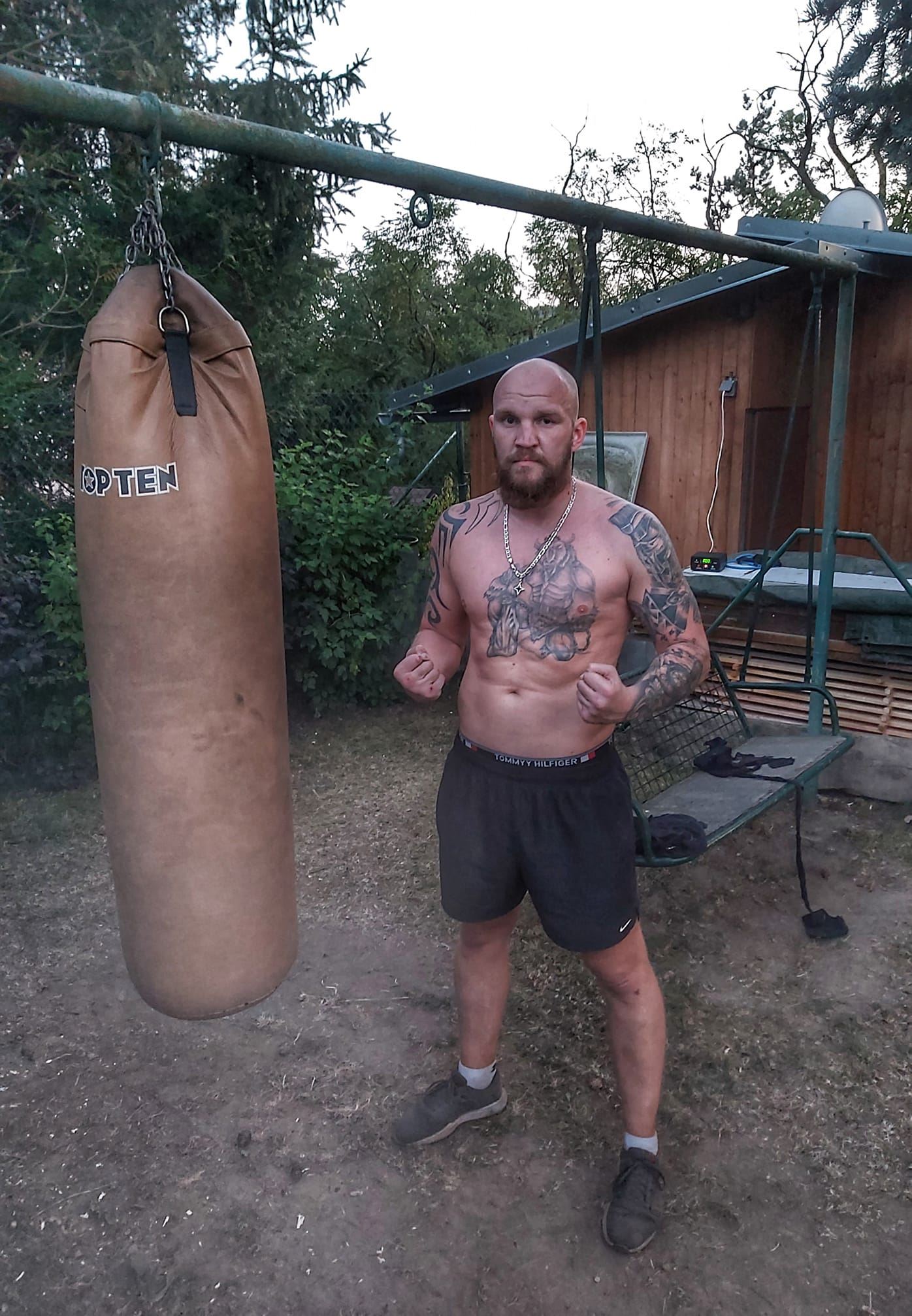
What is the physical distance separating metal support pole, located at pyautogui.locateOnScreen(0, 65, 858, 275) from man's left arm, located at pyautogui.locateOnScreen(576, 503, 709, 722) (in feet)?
3.00

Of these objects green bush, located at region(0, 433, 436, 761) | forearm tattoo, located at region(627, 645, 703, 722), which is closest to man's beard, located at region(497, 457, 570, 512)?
forearm tattoo, located at region(627, 645, 703, 722)

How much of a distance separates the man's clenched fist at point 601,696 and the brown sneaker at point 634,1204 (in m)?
1.22

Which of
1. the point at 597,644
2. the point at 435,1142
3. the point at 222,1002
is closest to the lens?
the point at 222,1002

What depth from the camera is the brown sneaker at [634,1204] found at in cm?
228

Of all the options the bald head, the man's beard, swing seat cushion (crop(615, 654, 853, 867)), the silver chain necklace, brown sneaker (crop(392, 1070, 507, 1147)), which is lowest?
brown sneaker (crop(392, 1070, 507, 1147))

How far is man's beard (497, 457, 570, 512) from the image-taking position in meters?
2.27

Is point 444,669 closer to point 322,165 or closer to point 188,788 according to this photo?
point 188,788

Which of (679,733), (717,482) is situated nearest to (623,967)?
(679,733)

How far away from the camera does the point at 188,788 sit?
6.59ft

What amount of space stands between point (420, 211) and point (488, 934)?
1974 millimetres

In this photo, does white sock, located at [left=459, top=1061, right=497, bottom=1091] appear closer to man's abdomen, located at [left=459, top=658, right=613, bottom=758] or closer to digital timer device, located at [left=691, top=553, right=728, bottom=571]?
man's abdomen, located at [left=459, top=658, right=613, bottom=758]

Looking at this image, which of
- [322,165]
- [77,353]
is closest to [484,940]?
[322,165]

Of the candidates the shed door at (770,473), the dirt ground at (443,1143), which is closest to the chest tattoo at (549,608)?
the dirt ground at (443,1143)

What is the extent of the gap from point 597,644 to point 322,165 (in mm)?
1300
